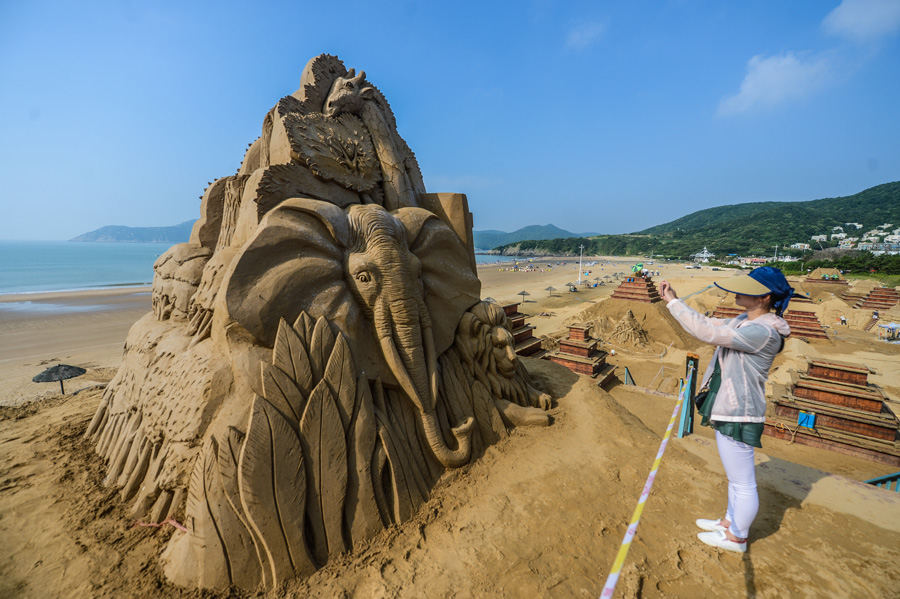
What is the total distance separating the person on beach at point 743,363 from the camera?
8.22 ft

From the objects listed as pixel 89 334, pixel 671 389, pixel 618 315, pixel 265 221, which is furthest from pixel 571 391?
pixel 89 334

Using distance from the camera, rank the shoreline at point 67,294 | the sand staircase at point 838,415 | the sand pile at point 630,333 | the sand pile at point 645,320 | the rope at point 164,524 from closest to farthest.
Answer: the rope at point 164,524, the sand staircase at point 838,415, the sand pile at point 630,333, the sand pile at point 645,320, the shoreline at point 67,294

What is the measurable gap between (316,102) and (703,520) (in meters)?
6.27

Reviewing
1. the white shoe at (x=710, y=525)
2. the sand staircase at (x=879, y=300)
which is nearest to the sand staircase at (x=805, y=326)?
the sand staircase at (x=879, y=300)

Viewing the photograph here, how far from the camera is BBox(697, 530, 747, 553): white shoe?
2.91m

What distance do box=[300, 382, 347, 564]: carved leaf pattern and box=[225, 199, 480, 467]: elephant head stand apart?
588 mm

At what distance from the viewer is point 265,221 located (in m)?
3.26

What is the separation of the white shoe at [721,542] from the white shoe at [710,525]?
0.11 ft

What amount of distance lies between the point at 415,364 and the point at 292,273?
4.99 feet

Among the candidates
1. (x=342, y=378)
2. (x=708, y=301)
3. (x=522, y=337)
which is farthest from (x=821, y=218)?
(x=342, y=378)

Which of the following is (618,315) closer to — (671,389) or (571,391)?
(671,389)

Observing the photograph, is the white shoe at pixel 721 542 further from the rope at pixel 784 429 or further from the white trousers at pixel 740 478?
the rope at pixel 784 429

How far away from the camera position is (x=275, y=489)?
2799 millimetres

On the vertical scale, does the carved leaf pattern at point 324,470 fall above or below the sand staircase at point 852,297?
above
